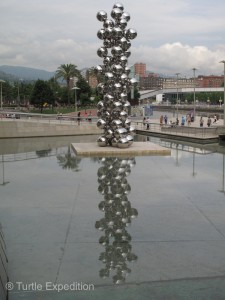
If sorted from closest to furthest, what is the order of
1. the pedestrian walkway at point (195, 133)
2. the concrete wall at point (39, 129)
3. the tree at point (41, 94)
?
1. the pedestrian walkway at point (195, 133)
2. the concrete wall at point (39, 129)
3. the tree at point (41, 94)

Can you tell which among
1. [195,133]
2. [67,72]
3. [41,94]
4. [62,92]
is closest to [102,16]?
[195,133]

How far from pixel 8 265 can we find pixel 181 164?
38.8ft

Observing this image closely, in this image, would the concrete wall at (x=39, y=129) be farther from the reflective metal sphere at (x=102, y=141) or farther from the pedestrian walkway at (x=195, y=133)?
the reflective metal sphere at (x=102, y=141)

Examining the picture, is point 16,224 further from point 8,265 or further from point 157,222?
point 157,222

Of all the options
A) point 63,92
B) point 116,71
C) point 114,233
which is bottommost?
point 114,233

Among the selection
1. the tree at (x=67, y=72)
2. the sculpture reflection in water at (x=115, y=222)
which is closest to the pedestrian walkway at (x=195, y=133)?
the sculpture reflection in water at (x=115, y=222)

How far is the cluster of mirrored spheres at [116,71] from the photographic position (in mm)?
20141

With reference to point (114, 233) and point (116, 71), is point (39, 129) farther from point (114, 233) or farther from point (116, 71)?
Answer: point (114, 233)

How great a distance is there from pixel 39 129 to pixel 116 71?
14.7 m

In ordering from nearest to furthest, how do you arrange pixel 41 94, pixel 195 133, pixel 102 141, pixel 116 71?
1. pixel 116 71
2. pixel 102 141
3. pixel 195 133
4. pixel 41 94

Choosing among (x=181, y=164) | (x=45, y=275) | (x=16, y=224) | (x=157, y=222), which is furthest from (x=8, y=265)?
(x=181, y=164)

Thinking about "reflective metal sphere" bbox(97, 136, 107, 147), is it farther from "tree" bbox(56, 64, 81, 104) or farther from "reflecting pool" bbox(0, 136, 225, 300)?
"tree" bbox(56, 64, 81, 104)

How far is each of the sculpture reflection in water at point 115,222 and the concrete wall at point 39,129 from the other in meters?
18.3

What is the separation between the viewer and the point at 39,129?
33250mm
